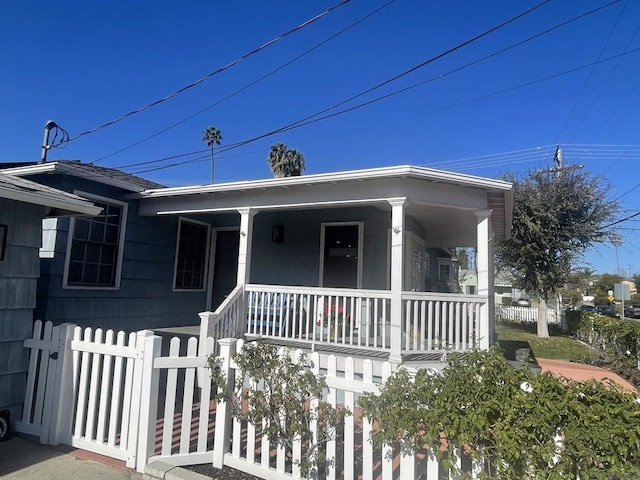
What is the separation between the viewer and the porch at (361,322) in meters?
5.51

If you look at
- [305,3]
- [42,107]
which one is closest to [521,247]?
[305,3]

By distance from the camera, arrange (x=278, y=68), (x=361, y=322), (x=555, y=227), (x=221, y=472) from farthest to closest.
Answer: (x=555, y=227), (x=278, y=68), (x=361, y=322), (x=221, y=472)

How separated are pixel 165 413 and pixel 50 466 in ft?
3.51

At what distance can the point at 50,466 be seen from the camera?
3.24 meters

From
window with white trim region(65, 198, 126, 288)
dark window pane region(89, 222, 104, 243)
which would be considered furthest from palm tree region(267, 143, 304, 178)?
dark window pane region(89, 222, 104, 243)

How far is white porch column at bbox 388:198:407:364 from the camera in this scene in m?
5.30

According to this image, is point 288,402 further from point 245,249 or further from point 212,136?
point 212,136

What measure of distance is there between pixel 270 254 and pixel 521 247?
1267 centimetres

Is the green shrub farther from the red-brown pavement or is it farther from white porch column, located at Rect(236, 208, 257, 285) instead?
white porch column, located at Rect(236, 208, 257, 285)

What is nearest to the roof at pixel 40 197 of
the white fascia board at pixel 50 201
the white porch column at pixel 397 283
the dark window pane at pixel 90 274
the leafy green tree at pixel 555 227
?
the white fascia board at pixel 50 201

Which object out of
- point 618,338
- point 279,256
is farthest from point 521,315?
point 279,256

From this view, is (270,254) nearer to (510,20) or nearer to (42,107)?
(510,20)

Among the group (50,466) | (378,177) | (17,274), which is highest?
(378,177)

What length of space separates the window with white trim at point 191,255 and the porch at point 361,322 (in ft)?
9.60
